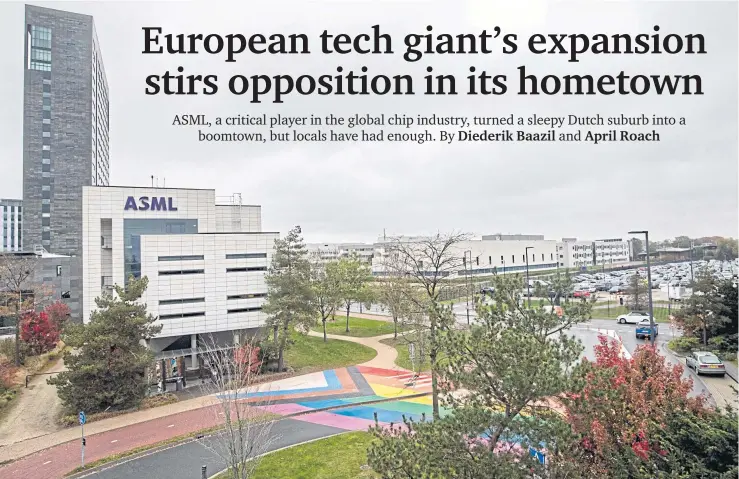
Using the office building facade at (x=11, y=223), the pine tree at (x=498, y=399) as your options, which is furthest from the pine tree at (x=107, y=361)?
the office building facade at (x=11, y=223)

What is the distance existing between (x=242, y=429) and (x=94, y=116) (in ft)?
211

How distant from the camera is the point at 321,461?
13.8 m

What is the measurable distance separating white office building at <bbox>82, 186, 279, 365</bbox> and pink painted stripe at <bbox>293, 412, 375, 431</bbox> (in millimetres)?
8322

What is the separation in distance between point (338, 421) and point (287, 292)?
9876 millimetres

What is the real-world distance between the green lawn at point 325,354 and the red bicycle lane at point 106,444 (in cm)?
924

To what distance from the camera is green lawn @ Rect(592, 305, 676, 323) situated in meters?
35.6

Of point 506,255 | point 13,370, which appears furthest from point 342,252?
point 13,370

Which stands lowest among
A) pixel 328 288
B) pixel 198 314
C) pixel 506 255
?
pixel 198 314

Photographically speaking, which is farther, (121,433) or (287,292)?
(287,292)

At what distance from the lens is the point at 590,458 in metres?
8.66

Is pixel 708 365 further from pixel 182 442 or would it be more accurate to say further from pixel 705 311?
pixel 182 442

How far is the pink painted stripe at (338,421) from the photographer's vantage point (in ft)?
56.8

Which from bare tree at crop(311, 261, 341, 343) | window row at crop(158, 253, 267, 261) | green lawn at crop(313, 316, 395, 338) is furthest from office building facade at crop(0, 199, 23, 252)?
window row at crop(158, 253, 267, 261)

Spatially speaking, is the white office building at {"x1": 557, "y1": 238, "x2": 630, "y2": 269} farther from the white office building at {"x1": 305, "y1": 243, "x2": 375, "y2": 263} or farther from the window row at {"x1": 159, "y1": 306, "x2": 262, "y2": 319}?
the window row at {"x1": 159, "y1": 306, "x2": 262, "y2": 319}
